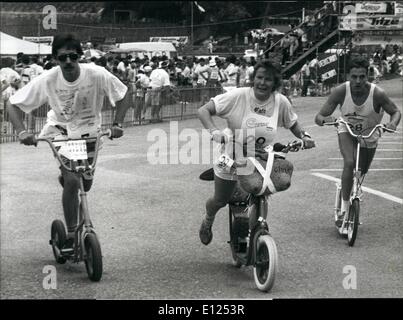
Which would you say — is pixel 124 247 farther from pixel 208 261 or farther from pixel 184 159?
pixel 184 159

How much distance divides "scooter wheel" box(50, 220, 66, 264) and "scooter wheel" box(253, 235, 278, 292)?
5.35 feet

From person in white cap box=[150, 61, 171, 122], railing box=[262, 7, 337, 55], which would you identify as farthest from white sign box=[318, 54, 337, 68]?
person in white cap box=[150, 61, 171, 122]

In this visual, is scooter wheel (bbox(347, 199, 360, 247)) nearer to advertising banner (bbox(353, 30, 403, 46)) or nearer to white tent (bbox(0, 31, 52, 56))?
white tent (bbox(0, 31, 52, 56))

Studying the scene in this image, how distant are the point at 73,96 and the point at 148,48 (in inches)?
1462

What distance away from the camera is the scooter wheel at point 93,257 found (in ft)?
21.0

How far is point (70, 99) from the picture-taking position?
6.87 m

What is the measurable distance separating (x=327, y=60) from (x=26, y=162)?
19.1 meters

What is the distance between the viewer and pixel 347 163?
8734 millimetres

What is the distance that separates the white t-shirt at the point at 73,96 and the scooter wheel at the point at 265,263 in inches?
66.2

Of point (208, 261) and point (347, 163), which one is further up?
point (347, 163)

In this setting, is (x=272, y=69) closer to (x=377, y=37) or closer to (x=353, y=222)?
(x=353, y=222)

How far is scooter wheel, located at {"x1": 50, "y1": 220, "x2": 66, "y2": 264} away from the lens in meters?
7.04

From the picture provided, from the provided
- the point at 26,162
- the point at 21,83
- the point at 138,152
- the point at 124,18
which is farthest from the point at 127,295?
the point at 124,18

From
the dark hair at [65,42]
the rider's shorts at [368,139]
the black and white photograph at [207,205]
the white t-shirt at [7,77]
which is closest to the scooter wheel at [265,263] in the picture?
the black and white photograph at [207,205]
